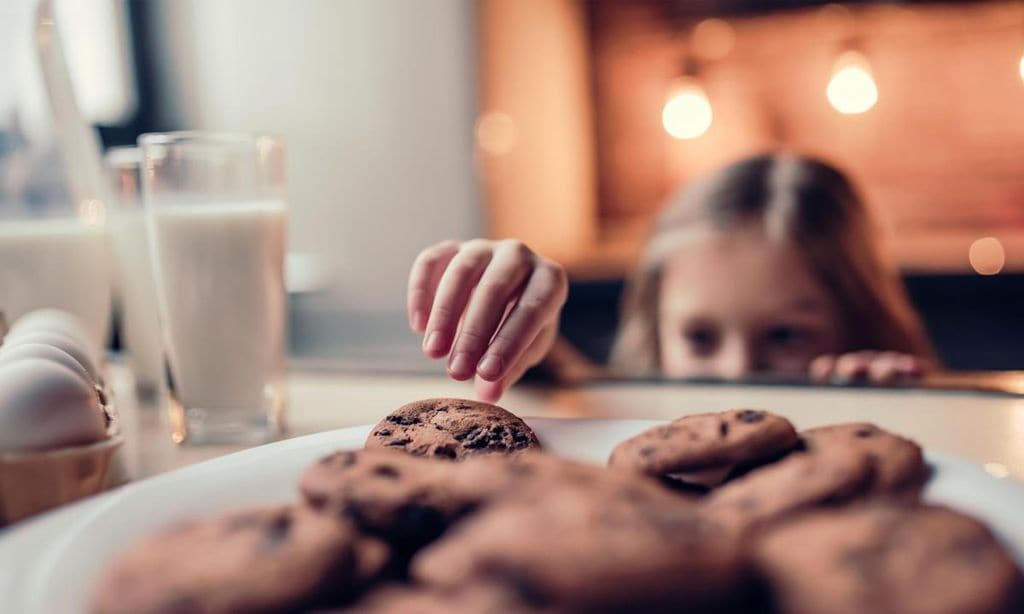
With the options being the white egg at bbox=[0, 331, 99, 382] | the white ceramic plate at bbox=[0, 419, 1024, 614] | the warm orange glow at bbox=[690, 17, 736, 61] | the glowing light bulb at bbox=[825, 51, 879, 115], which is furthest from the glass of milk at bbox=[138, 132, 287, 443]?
the warm orange glow at bbox=[690, 17, 736, 61]

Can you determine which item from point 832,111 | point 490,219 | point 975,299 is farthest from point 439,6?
point 975,299

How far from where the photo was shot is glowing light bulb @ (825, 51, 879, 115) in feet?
7.91

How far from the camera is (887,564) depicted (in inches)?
13.1

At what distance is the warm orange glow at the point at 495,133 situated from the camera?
9.36 ft

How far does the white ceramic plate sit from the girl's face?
32.5 inches

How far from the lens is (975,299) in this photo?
232 cm

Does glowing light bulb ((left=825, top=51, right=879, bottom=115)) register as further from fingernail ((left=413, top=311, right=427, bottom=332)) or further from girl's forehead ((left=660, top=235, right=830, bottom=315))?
fingernail ((left=413, top=311, right=427, bottom=332))

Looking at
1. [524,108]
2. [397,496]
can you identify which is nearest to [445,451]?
[397,496]

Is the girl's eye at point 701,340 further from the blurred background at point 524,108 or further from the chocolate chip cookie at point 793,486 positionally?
the blurred background at point 524,108

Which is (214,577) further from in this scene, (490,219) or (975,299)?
(490,219)

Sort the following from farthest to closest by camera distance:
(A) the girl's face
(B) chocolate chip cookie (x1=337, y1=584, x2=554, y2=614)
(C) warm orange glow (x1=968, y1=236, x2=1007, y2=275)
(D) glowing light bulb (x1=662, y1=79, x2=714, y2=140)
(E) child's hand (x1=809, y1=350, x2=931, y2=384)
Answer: (D) glowing light bulb (x1=662, y1=79, x2=714, y2=140) < (C) warm orange glow (x1=968, y1=236, x2=1007, y2=275) < (A) the girl's face < (E) child's hand (x1=809, y1=350, x2=931, y2=384) < (B) chocolate chip cookie (x1=337, y1=584, x2=554, y2=614)

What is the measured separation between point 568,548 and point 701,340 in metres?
1.13

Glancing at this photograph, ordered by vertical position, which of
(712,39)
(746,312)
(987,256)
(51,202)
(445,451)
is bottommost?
(987,256)

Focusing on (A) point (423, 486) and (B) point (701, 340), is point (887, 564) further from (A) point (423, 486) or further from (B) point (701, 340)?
(B) point (701, 340)
